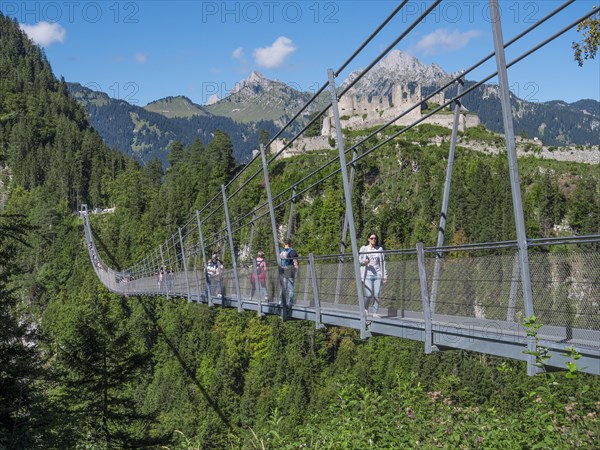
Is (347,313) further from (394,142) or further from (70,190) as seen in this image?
(70,190)

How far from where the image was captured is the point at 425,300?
5.50 metres

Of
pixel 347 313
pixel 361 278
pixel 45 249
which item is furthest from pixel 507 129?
pixel 45 249

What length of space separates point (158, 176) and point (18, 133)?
26865 millimetres

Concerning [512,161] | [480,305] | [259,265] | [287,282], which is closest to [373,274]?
[480,305]

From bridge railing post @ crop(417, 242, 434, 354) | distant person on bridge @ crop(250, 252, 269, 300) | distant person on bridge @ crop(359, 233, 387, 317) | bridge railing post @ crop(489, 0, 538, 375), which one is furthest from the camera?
distant person on bridge @ crop(250, 252, 269, 300)

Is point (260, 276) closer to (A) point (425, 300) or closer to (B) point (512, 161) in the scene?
(A) point (425, 300)

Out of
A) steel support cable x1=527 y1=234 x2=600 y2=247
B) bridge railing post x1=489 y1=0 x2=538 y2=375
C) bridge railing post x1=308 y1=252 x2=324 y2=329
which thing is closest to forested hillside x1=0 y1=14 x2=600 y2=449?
bridge railing post x1=489 y1=0 x2=538 y2=375

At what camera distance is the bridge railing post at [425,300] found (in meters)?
5.38

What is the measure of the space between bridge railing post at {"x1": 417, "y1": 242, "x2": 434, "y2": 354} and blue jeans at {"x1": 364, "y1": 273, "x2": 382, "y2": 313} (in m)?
1.03

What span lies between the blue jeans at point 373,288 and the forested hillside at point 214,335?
79 cm

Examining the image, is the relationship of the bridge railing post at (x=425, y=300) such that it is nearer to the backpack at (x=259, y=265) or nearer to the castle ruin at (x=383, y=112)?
the backpack at (x=259, y=265)

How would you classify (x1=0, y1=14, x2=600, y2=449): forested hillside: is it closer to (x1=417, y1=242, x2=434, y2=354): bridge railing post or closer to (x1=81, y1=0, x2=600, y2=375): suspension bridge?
(x1=81, y1=0, x2=600, y2=375): suspension bridge

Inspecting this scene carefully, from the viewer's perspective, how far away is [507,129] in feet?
13.8

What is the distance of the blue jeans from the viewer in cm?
664
